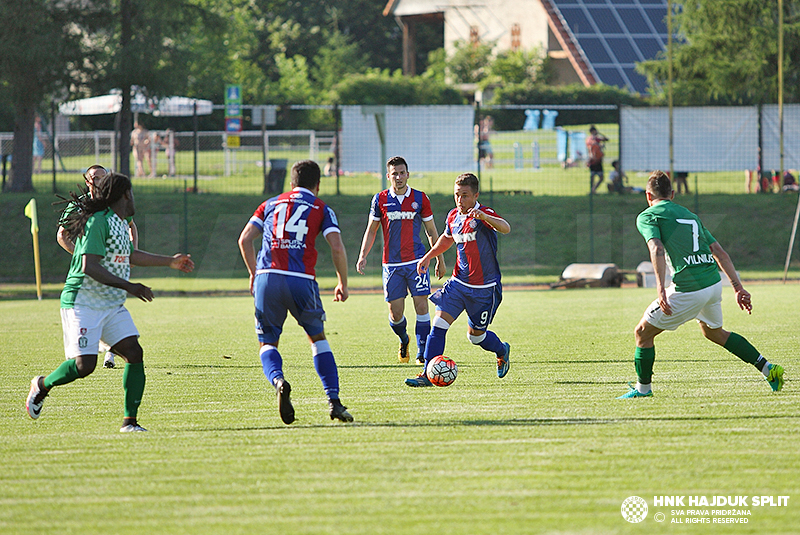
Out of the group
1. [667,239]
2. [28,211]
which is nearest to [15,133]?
[28,211]

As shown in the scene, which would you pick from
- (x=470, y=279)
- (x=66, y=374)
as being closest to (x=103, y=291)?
(x=66, y=374)

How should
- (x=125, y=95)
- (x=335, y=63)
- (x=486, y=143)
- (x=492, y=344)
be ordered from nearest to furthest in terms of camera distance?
(x=492, y=344)
(x=125, y=95)
(x=486, y=143)
(x=335, y=63)

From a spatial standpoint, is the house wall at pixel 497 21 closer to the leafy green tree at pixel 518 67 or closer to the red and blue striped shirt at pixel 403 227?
the leafy green tree at pixel 518 67

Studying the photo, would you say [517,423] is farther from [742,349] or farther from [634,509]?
[742,349]

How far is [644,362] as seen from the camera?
7199 mm

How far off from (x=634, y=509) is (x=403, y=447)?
1694mm

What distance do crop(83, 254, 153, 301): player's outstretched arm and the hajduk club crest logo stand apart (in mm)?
3282

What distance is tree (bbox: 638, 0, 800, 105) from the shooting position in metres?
29.3

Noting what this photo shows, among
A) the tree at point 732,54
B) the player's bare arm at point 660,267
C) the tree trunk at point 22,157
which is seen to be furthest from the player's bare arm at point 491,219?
the tree at point 732,54

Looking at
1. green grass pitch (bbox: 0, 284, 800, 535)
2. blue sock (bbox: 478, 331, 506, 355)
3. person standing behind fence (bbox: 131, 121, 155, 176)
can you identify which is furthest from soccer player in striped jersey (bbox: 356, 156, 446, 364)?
person standing behind fence (bbox: 131, 121, 155, 176)

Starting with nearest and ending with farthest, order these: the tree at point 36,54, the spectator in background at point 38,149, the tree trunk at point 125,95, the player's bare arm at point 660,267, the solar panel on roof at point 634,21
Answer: the player's bare arm at point 660,267 < the tree at point 36,54 < the tree trunk at point 125,95 < the spectator in background at point 38,149 < the solar panel on roof at point 634,21

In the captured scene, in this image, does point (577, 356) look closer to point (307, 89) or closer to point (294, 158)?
point (294, 158)

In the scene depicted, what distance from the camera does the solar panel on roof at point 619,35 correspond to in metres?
44.1

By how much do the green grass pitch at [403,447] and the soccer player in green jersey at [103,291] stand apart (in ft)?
1.48
